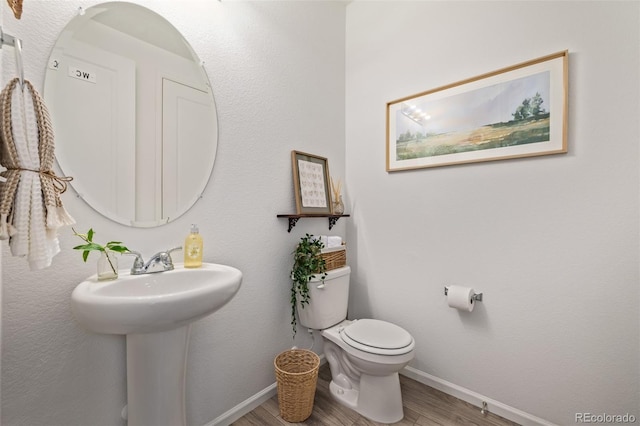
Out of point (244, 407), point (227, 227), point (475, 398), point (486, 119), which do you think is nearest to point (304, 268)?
point (227, 227)

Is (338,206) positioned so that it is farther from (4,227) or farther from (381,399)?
(4,227)

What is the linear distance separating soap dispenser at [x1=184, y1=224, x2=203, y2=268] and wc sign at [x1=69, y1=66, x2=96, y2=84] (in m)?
0.65

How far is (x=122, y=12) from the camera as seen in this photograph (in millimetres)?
1089

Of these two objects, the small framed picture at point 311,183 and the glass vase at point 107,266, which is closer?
the glass vase at point 107,266

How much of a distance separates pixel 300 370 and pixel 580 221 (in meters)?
1.64

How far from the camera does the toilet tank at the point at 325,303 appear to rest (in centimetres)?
169

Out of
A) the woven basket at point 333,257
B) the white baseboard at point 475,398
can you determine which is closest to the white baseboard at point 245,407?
the woven basket at point 333,257

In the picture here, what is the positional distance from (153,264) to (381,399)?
4.29ft

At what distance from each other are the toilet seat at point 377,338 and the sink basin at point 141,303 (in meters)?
0.80

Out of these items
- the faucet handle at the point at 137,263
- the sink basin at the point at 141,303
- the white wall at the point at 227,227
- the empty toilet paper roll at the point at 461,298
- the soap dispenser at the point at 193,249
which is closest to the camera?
the sink basin at the point at 141,303

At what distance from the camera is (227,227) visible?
1.42m

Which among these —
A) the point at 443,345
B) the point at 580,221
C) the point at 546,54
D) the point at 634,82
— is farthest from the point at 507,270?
the point at 546,54

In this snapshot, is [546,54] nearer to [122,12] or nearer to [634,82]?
[634,82]

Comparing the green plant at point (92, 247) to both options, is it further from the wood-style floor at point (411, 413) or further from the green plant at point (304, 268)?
the wood-style floor at point (411, 413)
